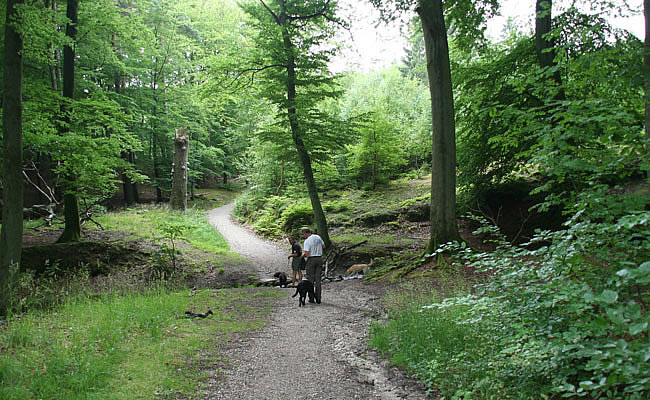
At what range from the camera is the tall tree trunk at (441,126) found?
9.56 metres

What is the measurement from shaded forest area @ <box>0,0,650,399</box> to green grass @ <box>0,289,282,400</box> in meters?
1.73

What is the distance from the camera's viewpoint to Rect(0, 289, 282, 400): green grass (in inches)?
149

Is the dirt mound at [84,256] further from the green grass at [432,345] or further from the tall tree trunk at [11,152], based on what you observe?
the green grass at [432,345]

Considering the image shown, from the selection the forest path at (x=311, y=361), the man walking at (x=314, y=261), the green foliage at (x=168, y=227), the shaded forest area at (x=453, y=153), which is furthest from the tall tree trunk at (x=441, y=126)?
the green foliage at (x=168, y=227)

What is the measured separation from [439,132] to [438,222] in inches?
94.2

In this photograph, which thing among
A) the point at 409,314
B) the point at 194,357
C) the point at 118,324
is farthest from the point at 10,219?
the point at 409,314

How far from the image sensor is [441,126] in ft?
31.8

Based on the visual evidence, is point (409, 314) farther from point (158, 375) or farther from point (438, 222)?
point (438, 222)

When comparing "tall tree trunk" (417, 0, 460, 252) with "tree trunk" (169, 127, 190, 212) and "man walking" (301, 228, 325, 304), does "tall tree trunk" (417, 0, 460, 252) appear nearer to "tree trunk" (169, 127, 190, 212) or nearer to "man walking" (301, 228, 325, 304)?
"man walking" (301, 228, 325, 304)

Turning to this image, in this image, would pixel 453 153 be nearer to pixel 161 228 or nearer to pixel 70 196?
pixel 161 228

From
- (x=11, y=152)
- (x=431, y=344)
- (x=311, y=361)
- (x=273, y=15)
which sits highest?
(x=273, y=15)

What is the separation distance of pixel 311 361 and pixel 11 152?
698 cm

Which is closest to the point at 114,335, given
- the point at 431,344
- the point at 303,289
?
the point at 303,289

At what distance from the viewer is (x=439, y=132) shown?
382 inches
